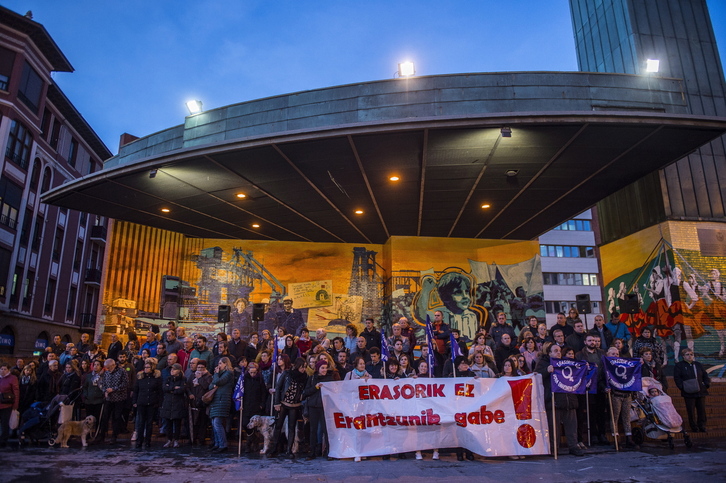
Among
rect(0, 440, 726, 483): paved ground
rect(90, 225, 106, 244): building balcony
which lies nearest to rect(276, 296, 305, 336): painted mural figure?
rect(0, 440, 726, 483): paved ground

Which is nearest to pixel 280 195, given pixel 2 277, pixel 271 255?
pixel 271 255

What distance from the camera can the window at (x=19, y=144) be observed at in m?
24.9

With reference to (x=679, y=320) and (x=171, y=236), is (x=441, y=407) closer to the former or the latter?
(x=679, y=320)

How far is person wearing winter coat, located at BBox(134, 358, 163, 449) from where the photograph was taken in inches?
363

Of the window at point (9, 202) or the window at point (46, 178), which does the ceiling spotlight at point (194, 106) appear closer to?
the window at point (9, 202)

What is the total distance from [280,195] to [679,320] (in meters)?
12.7

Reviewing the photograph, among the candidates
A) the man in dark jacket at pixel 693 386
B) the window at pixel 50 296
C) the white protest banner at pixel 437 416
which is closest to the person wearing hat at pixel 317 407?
the white protest banner at pixel 437 416

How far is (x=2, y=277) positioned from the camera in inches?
951

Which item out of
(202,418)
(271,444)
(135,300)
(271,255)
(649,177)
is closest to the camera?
(271,444)

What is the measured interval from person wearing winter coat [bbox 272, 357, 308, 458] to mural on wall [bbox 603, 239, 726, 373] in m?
10.5

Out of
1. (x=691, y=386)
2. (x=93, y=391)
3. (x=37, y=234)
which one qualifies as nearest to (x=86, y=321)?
(x=37, y=234)

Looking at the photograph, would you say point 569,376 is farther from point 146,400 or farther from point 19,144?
point 19,144

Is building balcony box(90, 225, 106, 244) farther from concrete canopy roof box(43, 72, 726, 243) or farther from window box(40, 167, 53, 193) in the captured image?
concrete canopy roof box(43, 72, 726, 243)

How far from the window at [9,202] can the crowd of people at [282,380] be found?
1740cm
